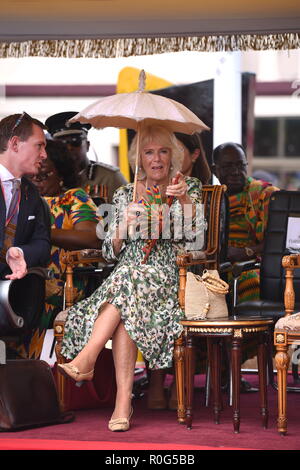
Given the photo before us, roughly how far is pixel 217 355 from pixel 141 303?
0.53m

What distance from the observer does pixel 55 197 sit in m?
6.50

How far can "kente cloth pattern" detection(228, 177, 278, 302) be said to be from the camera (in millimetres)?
6875

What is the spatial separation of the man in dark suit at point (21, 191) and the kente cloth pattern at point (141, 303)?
390mm

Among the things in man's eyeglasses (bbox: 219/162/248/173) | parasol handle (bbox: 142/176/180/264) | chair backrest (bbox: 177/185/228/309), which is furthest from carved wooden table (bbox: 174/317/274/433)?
man's eyeglasses (bbox: 219/162/248/173)

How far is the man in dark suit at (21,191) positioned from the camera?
5.50 meters

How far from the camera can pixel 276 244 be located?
6.34 meters

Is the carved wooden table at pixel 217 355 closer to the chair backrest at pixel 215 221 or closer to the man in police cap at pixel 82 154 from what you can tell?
the chair backrest at pixel 215 221

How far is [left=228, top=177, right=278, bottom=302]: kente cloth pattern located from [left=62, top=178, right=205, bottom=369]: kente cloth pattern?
1192mm

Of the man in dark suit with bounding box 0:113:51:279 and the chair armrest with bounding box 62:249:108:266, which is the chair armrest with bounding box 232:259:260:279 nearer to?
the chair armrest with bounding box 62:249:108:266

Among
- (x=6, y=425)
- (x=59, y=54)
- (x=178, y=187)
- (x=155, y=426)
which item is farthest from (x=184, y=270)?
(x=59, y=54)

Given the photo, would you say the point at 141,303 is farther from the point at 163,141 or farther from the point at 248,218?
the point at 248,218

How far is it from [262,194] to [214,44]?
1150 mm
